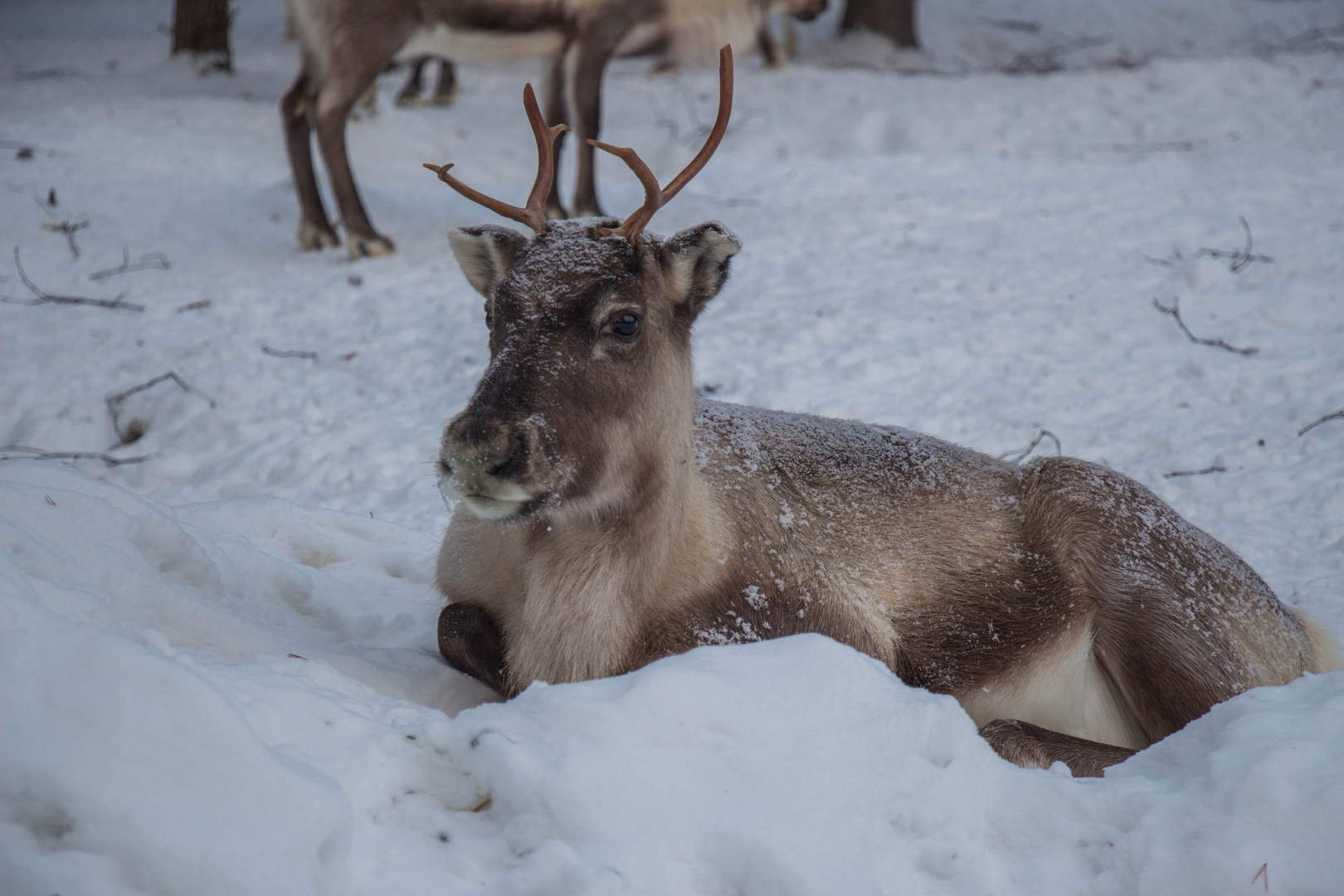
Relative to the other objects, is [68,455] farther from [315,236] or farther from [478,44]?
[478,44]

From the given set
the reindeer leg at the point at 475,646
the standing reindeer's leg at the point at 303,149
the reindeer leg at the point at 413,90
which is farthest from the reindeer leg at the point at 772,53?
the reindeer leg at the point at 475,646

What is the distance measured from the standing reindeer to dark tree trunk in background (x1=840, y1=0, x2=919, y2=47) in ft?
23.8

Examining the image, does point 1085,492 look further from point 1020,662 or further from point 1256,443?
point 1256,443

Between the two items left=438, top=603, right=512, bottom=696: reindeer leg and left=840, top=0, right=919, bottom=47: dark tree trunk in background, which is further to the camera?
left=840, top=0, right=919, bottom=47: dark tree trunk in background

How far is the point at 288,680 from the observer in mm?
2008

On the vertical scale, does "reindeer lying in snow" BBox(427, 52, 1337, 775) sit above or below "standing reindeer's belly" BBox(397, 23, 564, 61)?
below

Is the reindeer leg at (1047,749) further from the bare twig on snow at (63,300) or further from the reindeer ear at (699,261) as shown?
the bare twig on snow at (63,300)

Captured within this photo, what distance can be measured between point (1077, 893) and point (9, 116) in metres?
10.6

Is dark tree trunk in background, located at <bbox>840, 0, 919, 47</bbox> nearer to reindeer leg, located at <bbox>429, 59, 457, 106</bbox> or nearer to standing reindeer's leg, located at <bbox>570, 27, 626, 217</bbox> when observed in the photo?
reindeer leg, located at <bbox>429, 59, 457, 106</bbox>

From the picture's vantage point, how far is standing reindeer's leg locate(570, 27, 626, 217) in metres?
8.00

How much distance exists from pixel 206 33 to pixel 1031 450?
10.4 m

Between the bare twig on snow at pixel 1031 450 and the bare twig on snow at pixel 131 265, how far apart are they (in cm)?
597

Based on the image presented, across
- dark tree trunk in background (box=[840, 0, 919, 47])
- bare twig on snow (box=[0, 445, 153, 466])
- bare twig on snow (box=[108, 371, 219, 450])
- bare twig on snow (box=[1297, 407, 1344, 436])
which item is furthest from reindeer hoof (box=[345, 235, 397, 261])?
dark tree trunk in background (box=[840, 0, 919, 47])

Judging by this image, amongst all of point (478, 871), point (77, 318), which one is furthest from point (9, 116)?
point (478, 871)
